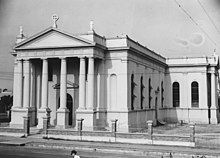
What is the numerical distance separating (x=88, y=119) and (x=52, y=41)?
26.9 ft

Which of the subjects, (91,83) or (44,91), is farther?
(44,91)

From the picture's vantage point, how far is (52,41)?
2973 centimetres

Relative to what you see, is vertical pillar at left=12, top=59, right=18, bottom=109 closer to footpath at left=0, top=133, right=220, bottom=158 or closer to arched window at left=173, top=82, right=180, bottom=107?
footpath at left=0, top=133, right=220, bottom=158

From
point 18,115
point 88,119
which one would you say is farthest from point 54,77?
point 88,119

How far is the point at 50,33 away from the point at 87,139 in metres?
11.3

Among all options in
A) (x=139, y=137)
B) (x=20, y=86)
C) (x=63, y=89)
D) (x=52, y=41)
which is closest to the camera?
(x=139, y=137)

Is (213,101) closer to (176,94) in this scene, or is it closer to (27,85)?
(176,94)

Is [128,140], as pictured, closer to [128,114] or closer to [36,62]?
[128,114]

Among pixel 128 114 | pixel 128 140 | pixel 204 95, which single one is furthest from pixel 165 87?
pixel 128 140

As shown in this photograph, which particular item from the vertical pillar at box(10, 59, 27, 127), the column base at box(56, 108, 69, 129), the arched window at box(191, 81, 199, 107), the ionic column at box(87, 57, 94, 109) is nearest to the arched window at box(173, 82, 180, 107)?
the arched window at box(191, 81, 199, 107)

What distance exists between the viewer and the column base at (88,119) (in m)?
28.0

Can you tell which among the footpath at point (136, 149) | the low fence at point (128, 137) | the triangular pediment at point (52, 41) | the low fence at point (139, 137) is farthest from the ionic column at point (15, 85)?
the footpath at point (136, 149)

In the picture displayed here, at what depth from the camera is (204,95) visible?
44.7 m

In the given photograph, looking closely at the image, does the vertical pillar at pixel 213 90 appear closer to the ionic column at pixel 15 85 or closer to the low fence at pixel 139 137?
the low fence at pixel 139 137
